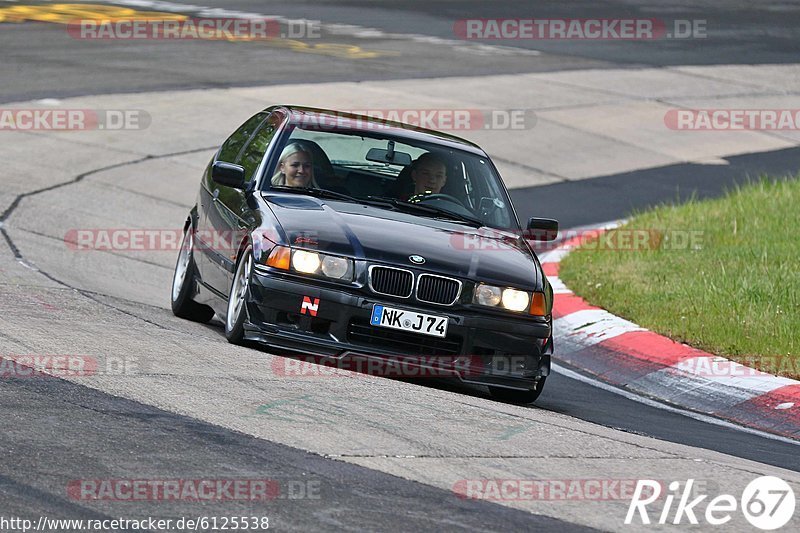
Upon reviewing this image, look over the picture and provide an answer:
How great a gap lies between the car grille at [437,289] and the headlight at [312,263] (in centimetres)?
39

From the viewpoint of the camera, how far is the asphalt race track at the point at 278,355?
5.69 meters

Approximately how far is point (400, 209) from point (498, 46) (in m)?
18.8

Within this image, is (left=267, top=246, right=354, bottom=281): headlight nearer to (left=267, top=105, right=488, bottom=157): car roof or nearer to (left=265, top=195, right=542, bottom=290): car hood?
(left=265, top=195, right=542, bottom=290): car hood

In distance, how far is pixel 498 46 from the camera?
27.3 metres

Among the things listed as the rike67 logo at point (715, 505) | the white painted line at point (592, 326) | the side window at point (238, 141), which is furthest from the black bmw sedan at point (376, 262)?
the rike67 logo at point (715, 505)

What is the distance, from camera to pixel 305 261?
26.4ft

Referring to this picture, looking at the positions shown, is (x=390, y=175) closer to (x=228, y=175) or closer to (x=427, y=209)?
(x=427, y=209)

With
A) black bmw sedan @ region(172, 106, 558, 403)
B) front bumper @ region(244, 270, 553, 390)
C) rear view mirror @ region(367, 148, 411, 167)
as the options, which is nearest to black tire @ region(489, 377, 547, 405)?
black bmw sedan @ region(172, 106, 558, 403)

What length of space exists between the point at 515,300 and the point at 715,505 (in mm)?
2529

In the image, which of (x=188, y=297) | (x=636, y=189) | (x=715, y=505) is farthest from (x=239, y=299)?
(x=636, y=189)

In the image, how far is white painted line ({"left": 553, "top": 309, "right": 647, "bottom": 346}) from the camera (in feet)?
34.6

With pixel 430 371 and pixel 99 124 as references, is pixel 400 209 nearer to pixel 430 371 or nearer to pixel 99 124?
pixel 430 371

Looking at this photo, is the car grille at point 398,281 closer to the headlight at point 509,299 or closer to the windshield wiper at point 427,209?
the headlight at point 509,299

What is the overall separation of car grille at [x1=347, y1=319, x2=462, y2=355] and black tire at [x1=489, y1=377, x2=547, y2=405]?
23.0 inches
